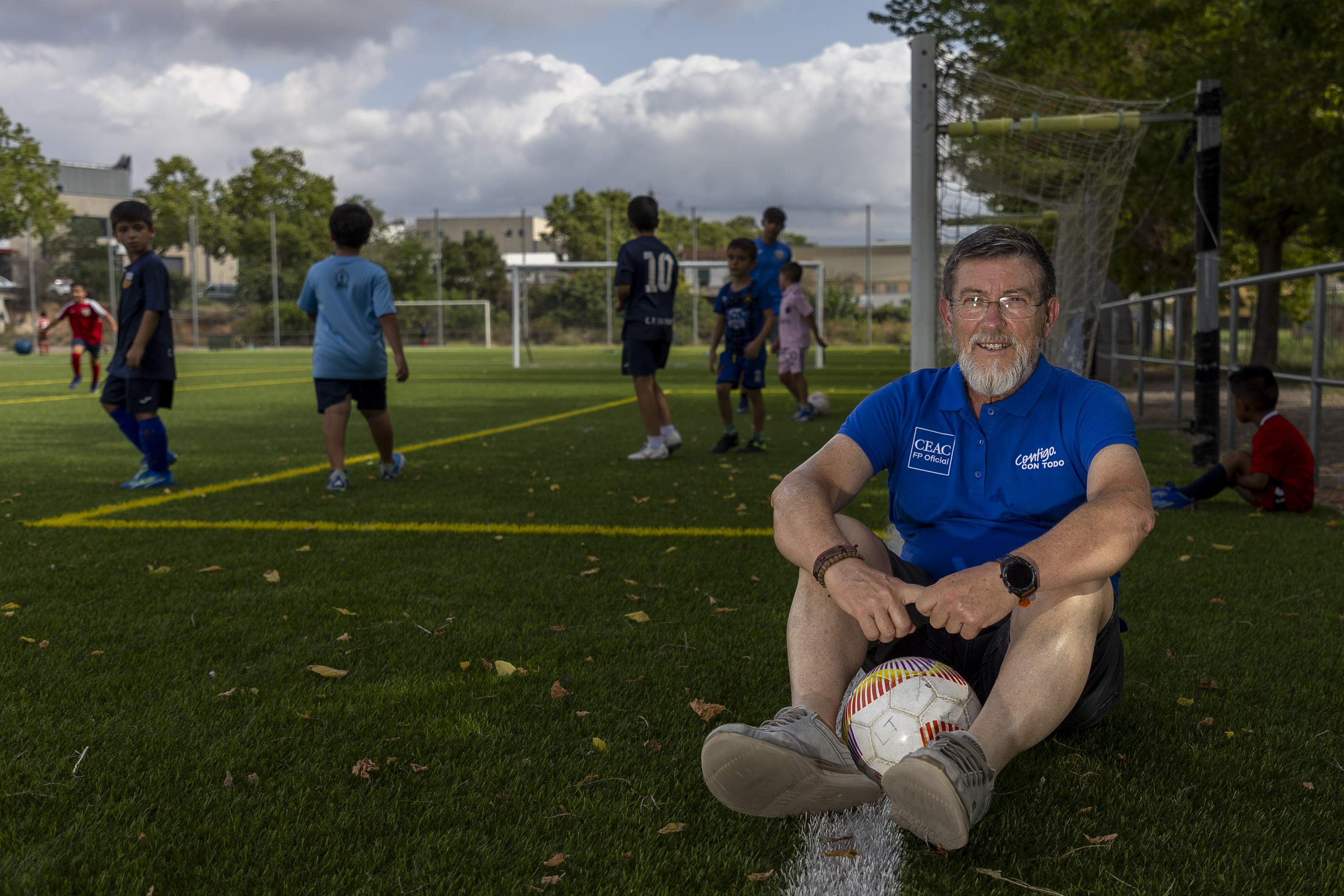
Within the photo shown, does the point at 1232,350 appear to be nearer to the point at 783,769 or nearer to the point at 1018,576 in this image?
the point at 1018,576

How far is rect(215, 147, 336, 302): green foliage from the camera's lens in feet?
209

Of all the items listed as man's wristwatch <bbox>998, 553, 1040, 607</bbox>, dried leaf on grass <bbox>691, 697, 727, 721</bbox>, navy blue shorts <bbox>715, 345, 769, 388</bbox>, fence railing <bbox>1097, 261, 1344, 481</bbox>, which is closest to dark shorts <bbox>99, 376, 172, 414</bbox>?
navy blue shorts <bbox>715, 345, 769, 388</bbox>

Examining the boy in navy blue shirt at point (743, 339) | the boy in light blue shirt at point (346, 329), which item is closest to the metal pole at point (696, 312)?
the boy in navy blue shirt at point (743, 339)

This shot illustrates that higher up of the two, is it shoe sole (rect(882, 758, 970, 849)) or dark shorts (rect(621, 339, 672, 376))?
dark shorts (rect(621, 339, 672, 376))

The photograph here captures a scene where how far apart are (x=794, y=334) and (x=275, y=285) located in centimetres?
4900

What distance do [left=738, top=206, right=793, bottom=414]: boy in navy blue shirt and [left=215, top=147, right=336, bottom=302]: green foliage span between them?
185ft

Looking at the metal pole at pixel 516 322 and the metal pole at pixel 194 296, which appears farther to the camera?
the metal pole at pixel 194 296

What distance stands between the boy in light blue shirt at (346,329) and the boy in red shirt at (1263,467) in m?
4.82

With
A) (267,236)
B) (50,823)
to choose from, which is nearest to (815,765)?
(50,823)

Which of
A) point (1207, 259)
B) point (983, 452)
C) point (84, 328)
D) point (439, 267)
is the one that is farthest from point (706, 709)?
point (439, 267)

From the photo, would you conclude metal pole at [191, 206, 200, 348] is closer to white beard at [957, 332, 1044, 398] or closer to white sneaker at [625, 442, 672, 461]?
white sneaker at [625, 442, 672, 461]

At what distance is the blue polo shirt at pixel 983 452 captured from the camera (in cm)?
241

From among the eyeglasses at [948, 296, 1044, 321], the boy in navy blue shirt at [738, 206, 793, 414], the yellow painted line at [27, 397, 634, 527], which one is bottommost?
the yellow painted line at [27, 397, 634, 527]

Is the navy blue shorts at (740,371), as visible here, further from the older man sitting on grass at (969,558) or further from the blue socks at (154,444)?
the older man sitting on grass at (969,558)
